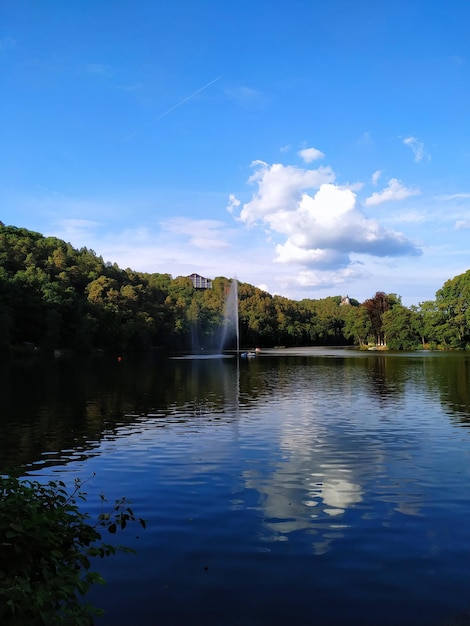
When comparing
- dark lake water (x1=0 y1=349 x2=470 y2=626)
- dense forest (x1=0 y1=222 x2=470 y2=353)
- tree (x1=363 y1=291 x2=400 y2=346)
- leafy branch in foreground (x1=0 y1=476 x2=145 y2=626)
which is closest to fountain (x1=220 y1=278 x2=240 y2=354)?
dense forest (x1=0 y1=222 x2=470 y2=353)

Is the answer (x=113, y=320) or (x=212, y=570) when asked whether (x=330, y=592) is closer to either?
(x=212, y=570)

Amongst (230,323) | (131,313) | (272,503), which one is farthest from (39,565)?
(230,323)

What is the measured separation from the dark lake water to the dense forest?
63146mm

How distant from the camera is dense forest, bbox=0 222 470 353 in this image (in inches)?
3519

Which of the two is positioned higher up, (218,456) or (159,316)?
(159,316)

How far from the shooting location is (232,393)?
112 ft

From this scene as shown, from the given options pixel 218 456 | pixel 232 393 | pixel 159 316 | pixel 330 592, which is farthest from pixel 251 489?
pixel 159 316

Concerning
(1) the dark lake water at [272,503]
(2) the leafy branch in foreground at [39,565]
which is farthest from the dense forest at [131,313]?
(2) the leafy branch in foreground at [39,565]

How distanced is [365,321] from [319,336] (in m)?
47.2

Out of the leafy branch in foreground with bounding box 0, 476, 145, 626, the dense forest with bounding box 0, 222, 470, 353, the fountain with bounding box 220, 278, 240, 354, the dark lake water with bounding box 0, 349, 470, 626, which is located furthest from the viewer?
the fountain with bounding box 220, 278, 240, 354

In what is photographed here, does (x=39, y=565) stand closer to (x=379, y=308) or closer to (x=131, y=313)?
(x=131, y=313)

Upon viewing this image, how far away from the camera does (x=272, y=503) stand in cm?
1128

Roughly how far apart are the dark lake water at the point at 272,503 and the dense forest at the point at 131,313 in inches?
2486

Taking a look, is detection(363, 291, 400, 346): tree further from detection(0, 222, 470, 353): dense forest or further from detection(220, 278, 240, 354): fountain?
detection(220, 278, 240, 354): fountain
